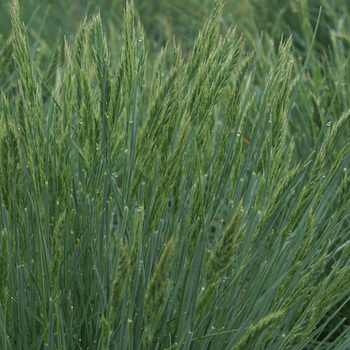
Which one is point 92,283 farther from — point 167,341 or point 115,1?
point 115,1

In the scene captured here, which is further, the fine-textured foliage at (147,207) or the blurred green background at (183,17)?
the blurred green background at (183,17)

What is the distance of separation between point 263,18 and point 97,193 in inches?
103

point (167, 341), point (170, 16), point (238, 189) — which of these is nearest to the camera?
point (167, 341)

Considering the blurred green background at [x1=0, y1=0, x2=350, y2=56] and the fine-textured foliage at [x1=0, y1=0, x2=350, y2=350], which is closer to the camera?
the fine-textured foliage at [x1=0, y1=0, x2=350, y2=350]

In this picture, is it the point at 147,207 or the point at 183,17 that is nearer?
the point at 147,207

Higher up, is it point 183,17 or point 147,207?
point 147,207

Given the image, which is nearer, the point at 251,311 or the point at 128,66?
the point at 128,66

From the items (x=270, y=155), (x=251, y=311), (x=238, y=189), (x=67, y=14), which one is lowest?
(x=67, y=14)

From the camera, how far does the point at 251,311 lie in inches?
52.8

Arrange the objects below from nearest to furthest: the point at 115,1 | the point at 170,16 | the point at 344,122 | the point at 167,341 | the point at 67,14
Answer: the point at 344,122, the point at 167,341, the point at 67,14, the point at 115,1, the point at 170,16

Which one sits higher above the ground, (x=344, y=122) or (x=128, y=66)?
(x=344, y=122)

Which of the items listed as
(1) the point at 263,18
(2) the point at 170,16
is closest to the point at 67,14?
(2) the point at 170,16

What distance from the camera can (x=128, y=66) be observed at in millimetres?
1198

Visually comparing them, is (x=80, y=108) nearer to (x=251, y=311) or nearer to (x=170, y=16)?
(x=251, y=311)
